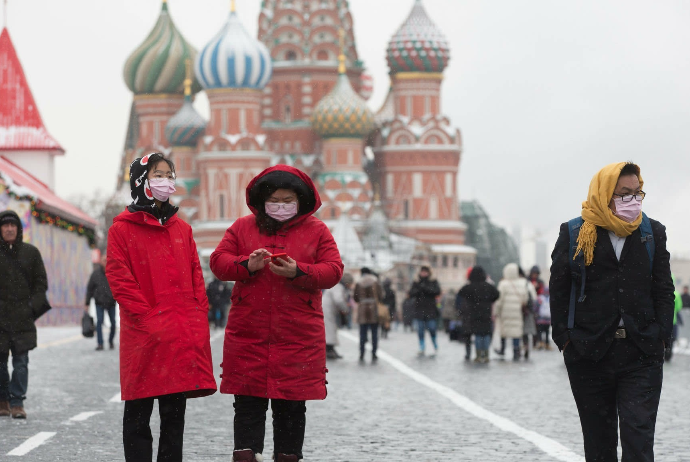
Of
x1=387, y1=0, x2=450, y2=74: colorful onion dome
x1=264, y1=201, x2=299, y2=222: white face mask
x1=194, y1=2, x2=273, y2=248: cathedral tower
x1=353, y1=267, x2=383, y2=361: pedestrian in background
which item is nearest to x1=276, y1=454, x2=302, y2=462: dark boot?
x1=264, y1=201, x2=299, y2=222: white face mask

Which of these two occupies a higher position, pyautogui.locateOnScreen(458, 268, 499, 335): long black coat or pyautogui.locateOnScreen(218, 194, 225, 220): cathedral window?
pyautogui.locateOnScreen(458, 268, 499, 335): long black coat

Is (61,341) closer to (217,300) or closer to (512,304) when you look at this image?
(512,304)

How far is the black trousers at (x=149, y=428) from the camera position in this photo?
20.8ft

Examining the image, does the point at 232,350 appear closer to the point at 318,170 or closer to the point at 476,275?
the point at 476,275

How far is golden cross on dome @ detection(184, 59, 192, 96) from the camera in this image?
86438mm

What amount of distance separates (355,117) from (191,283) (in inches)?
3052

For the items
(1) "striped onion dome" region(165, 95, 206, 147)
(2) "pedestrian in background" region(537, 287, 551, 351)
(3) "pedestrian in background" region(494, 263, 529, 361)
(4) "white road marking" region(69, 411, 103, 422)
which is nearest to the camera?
(4) "white road marking" region(69, 411, 103, 422)

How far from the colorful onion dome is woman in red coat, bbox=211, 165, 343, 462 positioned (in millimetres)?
80027

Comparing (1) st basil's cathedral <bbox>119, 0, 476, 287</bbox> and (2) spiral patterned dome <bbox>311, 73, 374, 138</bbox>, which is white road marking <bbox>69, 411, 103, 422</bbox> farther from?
(2) spiral patterned dome <bbox>311, 73, 374, 138</bbox>

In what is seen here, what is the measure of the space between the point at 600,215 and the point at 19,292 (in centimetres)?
518

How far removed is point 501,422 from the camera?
34.6 feet

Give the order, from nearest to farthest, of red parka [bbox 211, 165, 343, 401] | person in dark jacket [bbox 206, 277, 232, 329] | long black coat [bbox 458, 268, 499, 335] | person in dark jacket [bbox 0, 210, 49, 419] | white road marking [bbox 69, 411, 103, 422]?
red parka [bbox 211, 165, 343, 401] < person in dark jacket [bbox 0, 210, 49, 419] < white road marking [bbox 69, 411, 103, 422] < long black coat [bbox 458, 268, 499, 335] < person in dark jacket [bbox 206, 277, 232, 329]

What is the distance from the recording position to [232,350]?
6.52m

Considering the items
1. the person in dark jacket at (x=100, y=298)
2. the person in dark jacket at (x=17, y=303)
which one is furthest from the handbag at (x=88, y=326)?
the person in dark jacket at (x=100, y=298)
